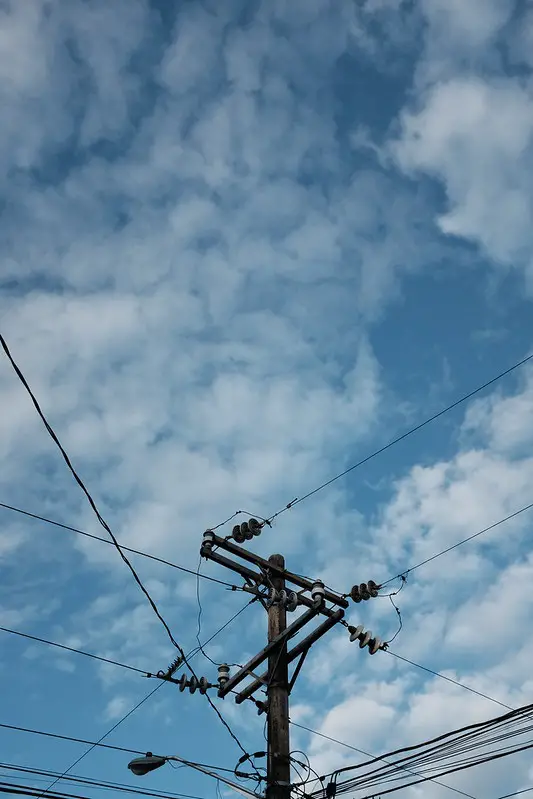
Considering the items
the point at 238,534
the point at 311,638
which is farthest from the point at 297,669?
the point at 238,534

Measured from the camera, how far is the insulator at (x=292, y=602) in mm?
13969

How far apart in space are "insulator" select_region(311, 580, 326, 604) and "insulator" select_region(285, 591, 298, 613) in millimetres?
370

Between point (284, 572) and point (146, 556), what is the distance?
2.51m

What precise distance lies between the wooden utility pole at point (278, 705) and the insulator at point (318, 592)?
80 centimetres

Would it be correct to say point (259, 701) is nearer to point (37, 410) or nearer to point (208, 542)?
point (208, 542)

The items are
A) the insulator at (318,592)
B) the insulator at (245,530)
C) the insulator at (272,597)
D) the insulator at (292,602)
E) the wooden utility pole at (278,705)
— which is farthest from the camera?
the insulator at (245,530)

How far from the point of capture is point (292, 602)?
13992 mm

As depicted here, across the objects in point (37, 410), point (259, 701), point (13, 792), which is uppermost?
point (37, 410)

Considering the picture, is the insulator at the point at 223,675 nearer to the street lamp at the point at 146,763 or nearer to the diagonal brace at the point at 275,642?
the diagonal brace at the point at 275,642

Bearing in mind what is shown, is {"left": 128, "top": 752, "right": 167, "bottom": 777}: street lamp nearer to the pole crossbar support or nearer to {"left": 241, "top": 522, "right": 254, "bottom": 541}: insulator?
the pole crossbar support

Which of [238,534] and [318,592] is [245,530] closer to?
[238,534]

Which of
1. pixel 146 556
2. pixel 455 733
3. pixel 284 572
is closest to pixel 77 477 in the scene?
pixel 146 556

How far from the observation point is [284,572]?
14.5 m

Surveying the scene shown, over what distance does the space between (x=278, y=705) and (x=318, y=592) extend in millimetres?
1768
